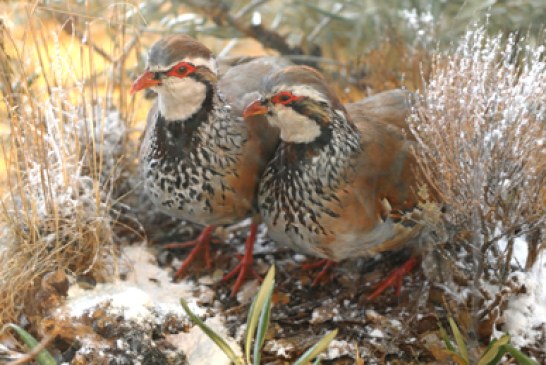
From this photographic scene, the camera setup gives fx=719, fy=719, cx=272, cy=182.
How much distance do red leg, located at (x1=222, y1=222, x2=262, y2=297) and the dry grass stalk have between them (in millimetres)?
890

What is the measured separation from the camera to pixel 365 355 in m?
2.45

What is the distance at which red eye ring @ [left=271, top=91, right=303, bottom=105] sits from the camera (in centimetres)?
228

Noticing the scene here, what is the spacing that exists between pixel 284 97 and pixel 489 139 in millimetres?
641

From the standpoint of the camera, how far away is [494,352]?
2.15 m

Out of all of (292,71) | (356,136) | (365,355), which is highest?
(292,71)

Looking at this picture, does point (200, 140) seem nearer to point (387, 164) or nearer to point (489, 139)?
point (387, 164)

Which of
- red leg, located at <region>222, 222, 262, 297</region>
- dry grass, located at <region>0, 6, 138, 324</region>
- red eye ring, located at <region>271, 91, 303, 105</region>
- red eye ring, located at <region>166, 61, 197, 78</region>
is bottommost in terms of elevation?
red leg, located at <region>222, 222, 262, 297</region>

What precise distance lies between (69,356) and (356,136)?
1180 mm

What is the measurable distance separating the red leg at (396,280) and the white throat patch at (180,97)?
0.97 metres

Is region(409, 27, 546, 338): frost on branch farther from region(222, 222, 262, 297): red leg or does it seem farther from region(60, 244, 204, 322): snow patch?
region(60, 244, 204, 322): snow patch

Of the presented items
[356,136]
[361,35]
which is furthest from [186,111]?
[361,35]

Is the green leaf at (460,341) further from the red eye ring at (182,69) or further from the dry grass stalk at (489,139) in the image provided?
the red eye ring at (182,69)

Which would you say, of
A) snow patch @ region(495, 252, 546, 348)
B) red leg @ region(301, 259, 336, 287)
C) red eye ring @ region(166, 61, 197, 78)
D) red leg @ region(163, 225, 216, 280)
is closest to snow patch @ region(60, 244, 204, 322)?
red leg @ region(163, 225, 216, 280)

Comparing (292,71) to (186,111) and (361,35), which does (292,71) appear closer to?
(186,111)
